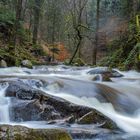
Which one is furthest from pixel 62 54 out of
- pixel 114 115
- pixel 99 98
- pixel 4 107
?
pixel 4 107

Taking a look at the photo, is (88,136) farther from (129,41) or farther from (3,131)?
(129,41)

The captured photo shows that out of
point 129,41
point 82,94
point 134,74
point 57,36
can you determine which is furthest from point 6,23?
point 57,36

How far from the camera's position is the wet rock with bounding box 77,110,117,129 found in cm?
736

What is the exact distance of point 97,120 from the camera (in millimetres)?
7445

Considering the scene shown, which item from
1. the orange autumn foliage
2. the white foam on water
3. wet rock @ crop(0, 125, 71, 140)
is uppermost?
wet rock @ crop(0, 125, 71, 140)

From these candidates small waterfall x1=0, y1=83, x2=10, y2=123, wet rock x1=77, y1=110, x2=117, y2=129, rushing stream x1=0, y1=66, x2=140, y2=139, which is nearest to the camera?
wet rock x1=77, y1=110, x2=117, y2=129

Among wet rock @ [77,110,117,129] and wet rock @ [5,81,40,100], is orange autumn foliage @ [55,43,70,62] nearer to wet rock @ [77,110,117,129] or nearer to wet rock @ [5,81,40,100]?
wet rock @ [5,81,40,100]

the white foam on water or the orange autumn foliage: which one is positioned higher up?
the white foam on water

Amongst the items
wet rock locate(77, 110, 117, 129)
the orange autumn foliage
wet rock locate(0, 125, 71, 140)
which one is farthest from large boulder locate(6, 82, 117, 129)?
the orange autumn foliage

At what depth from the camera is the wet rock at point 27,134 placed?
496 cm

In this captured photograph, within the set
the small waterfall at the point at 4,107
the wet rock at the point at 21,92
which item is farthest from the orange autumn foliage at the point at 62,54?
the small waterfall at the point at 4,107

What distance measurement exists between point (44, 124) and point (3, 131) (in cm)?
232

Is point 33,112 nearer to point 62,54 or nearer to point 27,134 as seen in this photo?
point 27,134

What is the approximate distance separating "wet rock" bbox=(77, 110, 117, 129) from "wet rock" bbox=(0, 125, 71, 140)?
6.93 ft
